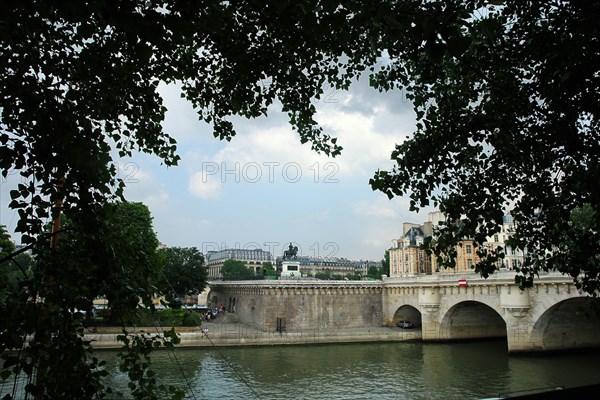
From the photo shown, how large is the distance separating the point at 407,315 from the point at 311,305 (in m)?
9.28

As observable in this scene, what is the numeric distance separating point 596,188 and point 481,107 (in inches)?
72.4

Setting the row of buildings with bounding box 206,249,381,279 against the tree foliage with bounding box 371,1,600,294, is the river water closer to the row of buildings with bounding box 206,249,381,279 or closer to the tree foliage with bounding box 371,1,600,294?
the tree foliage with bounding box 371,1,600,294

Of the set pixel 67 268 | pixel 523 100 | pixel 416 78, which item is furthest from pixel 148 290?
pixel 416 78

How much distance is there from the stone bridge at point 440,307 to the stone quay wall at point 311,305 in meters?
0.08

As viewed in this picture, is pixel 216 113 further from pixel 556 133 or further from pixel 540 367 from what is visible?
pixel 540 367

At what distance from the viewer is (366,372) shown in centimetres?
2350

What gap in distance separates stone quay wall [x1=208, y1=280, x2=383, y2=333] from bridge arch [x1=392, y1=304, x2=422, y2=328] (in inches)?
57.4

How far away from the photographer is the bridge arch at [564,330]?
28.9m

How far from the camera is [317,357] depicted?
27.7m

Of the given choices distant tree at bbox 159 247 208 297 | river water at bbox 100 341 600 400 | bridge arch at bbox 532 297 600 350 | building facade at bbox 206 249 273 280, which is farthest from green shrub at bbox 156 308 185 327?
building facade at bbox 206 249 273 280

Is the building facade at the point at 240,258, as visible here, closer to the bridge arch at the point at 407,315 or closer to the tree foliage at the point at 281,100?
the bridge arch at the point at 407,315

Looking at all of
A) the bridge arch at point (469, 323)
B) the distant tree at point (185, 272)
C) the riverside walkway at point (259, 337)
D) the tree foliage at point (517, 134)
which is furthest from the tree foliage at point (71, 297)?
the distant tree at point (185, 272)

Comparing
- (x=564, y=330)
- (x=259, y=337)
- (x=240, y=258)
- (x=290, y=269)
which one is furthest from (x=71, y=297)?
(x=240, y=258)

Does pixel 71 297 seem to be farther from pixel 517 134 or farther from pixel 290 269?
pixel 290 269
